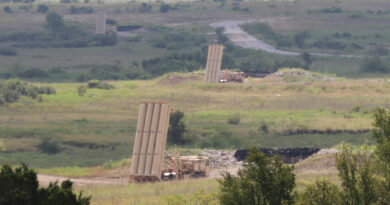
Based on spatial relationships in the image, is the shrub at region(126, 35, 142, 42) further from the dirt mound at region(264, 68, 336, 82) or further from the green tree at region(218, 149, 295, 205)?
the green tree at region(218, 149, 295, 205)

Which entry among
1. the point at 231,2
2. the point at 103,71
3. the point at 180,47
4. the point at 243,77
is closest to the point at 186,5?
the point at 231,2

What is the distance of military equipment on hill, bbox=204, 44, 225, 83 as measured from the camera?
6000cm

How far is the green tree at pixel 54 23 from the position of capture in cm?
10562

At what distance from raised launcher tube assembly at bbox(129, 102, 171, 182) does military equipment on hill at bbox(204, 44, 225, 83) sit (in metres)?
34.3

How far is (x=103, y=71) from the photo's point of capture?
75562mm

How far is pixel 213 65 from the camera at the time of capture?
60625 millimetres

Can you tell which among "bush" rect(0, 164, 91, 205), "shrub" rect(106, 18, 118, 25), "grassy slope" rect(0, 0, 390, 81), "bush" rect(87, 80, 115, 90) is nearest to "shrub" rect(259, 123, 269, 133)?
"bush" rect(87, 80, 115, 90)

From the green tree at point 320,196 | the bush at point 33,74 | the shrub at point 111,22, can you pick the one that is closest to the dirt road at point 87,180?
the green tree at point 320,196

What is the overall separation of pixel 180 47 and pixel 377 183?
84454 millimetres

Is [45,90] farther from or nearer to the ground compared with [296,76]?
nearer to the ground

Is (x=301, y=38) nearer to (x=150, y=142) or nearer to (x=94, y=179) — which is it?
(x=94, y=179)

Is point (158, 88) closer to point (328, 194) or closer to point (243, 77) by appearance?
point (243, 77)

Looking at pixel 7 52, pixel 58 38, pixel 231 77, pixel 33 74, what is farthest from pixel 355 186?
pixel 58 38

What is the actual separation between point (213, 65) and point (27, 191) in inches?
1945
